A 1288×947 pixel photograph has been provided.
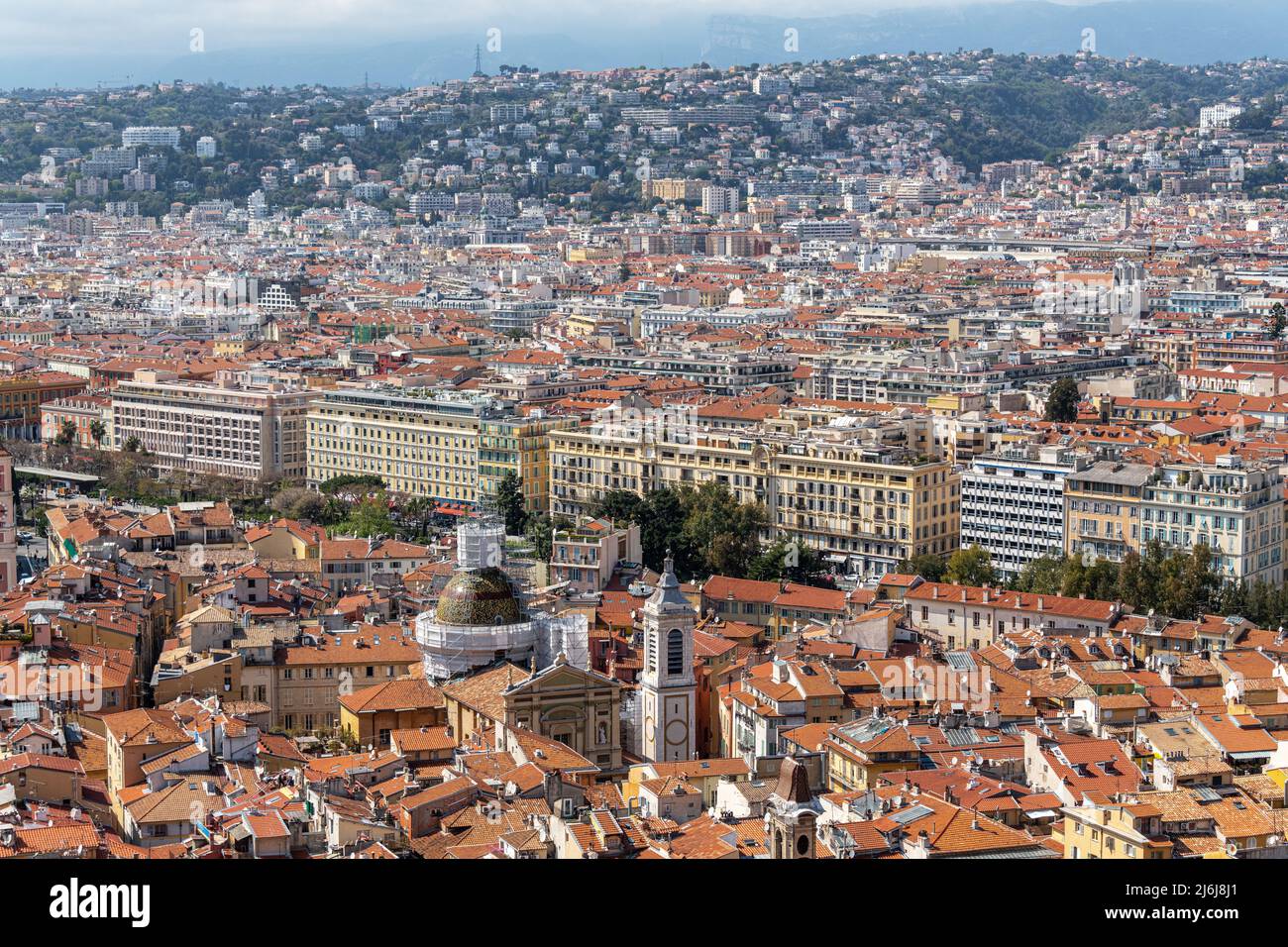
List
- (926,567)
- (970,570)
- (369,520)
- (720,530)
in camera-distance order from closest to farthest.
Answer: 1. (970,570)
2. (926,567)
3. (720,530)
4. (369,520)

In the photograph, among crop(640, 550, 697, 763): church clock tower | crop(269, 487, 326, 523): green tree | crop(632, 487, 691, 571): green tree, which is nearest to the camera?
crop(640, 550, 697, 763): church clock tower

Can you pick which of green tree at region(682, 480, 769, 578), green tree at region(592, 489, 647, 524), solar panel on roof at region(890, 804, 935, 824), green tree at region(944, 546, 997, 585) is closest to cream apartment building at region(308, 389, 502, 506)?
green tree at region(592, 489, 647, 524)

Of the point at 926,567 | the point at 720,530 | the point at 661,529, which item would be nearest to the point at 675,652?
the point at 926,567

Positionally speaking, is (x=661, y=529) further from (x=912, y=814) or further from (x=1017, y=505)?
(x=912, y=814)

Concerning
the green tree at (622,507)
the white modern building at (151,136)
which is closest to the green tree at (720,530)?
the green tree at (622,507)

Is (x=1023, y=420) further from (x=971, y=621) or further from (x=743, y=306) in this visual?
(x=743, y=306)

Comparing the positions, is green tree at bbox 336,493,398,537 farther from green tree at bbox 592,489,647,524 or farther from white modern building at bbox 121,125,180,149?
white modern building at bbox 121,125,180,149

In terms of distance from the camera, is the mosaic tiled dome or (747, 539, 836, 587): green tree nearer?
the mosaic tiled dome
